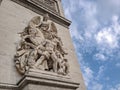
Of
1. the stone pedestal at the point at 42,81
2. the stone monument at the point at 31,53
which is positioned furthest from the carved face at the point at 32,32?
the stone pedestal at the point at 42,81

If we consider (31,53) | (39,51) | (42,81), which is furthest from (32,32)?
(42,81)

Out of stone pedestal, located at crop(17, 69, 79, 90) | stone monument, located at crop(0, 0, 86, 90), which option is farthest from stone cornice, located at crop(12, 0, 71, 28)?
stone pedestal, located at crop(17, 69, 79, 90)

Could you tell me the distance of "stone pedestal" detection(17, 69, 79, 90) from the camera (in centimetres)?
475

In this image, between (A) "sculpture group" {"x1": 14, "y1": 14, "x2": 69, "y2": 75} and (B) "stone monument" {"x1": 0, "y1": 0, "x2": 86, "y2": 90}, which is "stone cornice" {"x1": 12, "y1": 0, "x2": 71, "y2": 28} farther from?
(A) "sculpture group" {"x1": 14, "y1": 14, "x2": 69, "y2": 75}

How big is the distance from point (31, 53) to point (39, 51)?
12.6 inches

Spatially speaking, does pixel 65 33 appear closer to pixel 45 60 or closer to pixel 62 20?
pixel 62 20

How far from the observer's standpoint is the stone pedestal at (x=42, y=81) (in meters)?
4.75

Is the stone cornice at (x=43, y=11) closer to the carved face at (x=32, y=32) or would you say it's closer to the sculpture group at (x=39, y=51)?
the sculpture group at (x=39, y=51)

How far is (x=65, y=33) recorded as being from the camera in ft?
27.8

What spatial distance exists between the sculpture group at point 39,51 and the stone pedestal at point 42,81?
314 mm

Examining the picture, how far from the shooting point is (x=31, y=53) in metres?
5.55

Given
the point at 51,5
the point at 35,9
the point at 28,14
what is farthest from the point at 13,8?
the point at 51,5

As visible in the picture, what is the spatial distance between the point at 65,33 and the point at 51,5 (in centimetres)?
167

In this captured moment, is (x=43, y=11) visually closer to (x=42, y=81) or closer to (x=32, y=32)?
(x=32, y=32)
